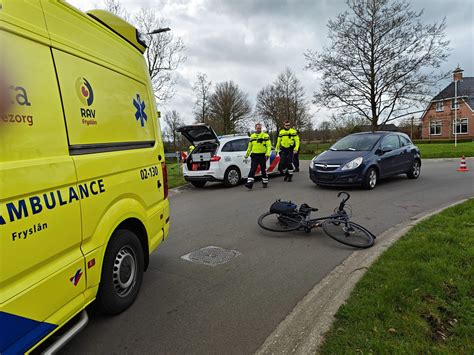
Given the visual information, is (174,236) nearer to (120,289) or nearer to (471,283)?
(120,289)

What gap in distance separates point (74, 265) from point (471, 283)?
354 centimetres

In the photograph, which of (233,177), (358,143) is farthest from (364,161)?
(233,177)

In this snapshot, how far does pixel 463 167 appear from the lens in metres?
12.1

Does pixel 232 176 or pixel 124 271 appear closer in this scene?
pixel 124 271

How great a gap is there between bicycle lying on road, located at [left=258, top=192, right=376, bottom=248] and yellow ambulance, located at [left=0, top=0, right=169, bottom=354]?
8.23 ft

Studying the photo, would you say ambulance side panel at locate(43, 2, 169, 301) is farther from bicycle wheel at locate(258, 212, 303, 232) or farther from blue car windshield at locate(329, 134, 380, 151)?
blue car windshield at locate(329, 134, 380, 151)

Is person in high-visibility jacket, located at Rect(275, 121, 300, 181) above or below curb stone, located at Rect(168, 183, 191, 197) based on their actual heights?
above

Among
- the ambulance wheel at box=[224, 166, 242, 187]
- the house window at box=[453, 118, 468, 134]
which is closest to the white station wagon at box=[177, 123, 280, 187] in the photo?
the ambulance wheel at box=[224, 166, 242, 187]

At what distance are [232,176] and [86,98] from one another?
813 cm

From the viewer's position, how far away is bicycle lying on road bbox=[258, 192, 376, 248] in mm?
4677

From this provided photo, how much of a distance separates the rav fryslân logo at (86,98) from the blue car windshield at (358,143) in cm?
825

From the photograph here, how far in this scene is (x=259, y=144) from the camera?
9.66 m

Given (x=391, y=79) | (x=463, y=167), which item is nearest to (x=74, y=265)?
(x=463, y=167)

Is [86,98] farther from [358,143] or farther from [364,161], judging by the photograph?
[358,143]
